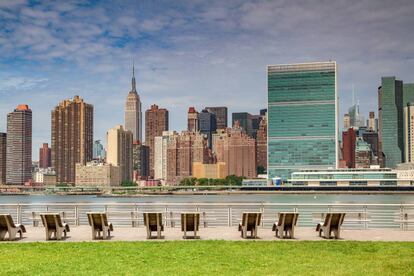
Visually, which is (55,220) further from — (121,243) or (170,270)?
(170,270)

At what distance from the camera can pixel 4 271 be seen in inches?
565

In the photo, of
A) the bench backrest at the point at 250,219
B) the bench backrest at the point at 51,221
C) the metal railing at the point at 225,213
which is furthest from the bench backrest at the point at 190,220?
the bench backrest at the point at 51,221

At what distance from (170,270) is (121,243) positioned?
5815mm

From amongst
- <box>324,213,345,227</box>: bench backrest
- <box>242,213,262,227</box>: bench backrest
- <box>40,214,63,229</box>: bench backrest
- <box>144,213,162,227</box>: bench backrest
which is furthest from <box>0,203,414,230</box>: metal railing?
<box>242,213,262,227</box>: bench backrest

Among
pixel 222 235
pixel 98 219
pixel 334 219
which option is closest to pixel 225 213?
pixel 222 235

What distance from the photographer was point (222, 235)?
2222 centimetres

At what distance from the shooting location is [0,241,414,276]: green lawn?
1416 cm

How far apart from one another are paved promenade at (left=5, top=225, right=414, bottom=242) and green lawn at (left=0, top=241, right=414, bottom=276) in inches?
66.8

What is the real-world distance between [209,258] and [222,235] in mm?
6280

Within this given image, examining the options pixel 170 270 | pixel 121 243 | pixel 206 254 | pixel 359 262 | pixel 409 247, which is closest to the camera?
pixel 170 270

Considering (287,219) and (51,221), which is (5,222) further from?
(287,219)

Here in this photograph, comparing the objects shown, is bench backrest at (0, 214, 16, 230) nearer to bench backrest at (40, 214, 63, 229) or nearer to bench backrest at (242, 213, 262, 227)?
bench backrest at (40, 214, 63, 229)

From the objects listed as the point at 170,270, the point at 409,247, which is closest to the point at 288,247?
the point at 409,247

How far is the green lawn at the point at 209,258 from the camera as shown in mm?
14164
